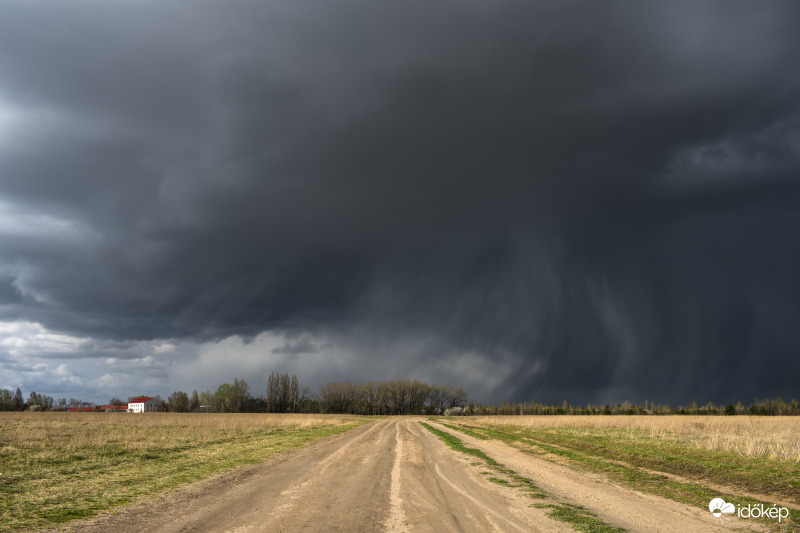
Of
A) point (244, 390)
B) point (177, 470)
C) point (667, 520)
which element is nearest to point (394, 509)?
point (667, 520)

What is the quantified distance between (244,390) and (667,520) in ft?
611

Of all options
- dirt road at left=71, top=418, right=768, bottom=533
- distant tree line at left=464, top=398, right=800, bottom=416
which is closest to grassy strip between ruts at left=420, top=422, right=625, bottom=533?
dirt road at left=71, top=418, right=768, bottom=533

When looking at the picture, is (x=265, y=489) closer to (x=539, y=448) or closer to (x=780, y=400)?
(x=539, y=448)

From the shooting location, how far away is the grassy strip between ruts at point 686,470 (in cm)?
1432

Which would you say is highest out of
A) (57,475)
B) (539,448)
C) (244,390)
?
(57,475)

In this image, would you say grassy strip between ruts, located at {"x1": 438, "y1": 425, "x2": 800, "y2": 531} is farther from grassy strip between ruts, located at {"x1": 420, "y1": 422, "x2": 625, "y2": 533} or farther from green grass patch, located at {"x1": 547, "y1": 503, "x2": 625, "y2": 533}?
green grass patch, located at {"x1": 547, "y1": 503, "x2": 625, "y2": 533}

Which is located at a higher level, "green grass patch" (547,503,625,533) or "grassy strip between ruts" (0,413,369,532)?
"green grass patch" (547,503,625,533)

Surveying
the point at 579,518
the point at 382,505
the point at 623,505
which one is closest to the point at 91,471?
the point at 382,505

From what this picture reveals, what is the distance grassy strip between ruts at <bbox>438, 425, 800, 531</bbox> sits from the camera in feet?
47.0

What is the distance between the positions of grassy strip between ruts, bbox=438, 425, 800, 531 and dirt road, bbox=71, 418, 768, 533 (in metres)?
1.49

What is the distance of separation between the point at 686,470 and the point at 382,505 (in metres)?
14.2

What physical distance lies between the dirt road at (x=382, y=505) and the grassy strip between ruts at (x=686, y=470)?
149cm

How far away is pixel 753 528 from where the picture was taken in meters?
10.9

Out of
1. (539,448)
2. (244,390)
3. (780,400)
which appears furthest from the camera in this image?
(244,390)
